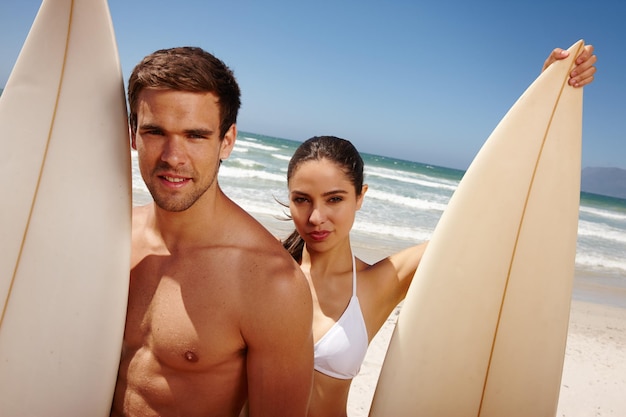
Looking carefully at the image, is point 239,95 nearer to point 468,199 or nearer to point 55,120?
point 55,120

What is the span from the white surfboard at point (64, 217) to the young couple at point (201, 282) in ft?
0.33

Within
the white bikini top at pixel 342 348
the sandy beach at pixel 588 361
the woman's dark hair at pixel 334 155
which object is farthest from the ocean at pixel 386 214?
the white bikini top at pixel 342 348

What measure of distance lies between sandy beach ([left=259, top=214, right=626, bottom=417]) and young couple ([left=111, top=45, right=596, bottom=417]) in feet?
6.42

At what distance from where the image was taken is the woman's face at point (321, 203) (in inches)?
79.1

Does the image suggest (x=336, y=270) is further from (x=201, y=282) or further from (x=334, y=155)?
(x=201, y=282)

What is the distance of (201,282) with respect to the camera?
1.57 meters

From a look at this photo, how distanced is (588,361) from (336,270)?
136 inches

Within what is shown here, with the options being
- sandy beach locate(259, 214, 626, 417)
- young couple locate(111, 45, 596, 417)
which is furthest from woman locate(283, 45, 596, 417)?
sandy beach locate(259, 214, 626, 417)

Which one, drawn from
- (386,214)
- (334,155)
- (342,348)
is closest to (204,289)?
(342,348)

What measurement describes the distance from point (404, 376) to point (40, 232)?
1.43 m

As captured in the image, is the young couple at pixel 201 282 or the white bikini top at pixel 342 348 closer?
the young couple at pixel 201 282

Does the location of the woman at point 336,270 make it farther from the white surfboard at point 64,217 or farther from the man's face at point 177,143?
the white surfboard at point 64,217

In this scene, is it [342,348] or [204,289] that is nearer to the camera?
[204,289]

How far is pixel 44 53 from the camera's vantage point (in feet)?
6.00
